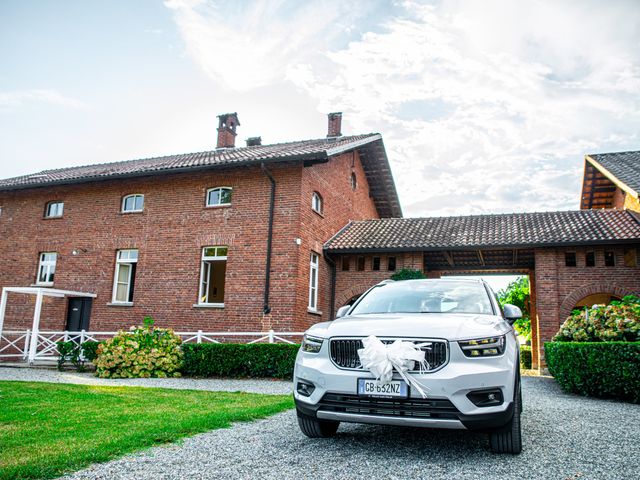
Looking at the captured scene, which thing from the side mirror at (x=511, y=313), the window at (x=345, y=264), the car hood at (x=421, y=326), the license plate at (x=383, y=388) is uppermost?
the window at (x=345, y=264)

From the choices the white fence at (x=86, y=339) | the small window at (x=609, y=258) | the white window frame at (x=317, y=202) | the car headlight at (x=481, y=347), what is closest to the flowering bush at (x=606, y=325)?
the small window at (x=609, y=258)

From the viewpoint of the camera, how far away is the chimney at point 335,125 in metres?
21.5

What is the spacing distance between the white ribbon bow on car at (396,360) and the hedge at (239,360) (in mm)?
7863

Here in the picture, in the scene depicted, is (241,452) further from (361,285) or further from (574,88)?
(361,285)

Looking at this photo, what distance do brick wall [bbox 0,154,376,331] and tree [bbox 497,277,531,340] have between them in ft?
70.0

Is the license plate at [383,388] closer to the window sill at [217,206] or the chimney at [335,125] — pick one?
the window sill at [217,206]

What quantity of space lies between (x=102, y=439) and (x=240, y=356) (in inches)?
299

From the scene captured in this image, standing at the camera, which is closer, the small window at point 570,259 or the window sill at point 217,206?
the small window at point 570,259

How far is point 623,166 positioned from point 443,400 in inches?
812

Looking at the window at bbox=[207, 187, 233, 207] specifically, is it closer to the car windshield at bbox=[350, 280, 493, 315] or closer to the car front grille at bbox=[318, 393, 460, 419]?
the car windshield at bbox=[350, 280, 493, 315]

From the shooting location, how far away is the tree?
36.0 metres

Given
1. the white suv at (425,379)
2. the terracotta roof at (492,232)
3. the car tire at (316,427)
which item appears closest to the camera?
the white suv at (425,379)

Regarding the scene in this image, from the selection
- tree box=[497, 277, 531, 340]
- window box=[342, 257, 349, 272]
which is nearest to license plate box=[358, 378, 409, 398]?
window box=[342, 257, 349, 272]

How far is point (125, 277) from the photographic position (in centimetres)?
1738
